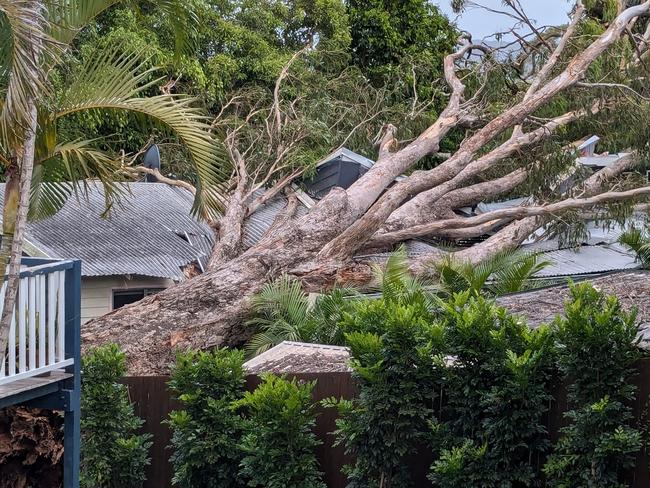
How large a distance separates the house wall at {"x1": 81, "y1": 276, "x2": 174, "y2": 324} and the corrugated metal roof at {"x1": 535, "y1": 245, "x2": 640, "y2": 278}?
658cm

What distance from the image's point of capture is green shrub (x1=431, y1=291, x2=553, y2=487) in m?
6.62

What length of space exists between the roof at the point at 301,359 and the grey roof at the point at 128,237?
4963 millimetres

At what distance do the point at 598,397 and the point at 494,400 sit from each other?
2.40ft

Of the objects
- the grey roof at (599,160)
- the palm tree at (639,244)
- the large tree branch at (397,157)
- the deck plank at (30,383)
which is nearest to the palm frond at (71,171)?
the deck plank at (30,383)

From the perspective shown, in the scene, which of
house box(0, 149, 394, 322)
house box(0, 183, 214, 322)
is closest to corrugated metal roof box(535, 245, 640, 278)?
house box(0, 149, 394, 322)

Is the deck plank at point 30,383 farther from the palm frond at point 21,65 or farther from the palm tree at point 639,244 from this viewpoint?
the palm tree at point 639,244

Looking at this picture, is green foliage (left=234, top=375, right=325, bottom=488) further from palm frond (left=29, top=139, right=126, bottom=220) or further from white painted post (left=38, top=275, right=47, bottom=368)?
palm frond (left=29, top=139, right=126, bottom=220)

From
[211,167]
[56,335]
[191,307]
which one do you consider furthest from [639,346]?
[191,307]

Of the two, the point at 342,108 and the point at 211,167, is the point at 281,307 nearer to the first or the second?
the point at 211,167

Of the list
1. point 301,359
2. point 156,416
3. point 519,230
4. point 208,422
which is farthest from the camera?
point 519,230

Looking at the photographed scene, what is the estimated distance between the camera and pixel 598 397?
623cm

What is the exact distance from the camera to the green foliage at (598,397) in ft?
19.8

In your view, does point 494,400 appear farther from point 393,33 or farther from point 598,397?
point 393,33

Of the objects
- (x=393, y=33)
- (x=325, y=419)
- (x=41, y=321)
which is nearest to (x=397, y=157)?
(x=325, y=419)
